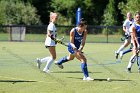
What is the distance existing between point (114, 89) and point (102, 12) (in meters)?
53.2

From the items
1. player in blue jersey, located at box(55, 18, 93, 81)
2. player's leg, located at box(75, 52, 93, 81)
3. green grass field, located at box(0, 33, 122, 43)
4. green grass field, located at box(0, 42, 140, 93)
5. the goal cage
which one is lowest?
green grass field, located at box(0, 33, 122, 43)

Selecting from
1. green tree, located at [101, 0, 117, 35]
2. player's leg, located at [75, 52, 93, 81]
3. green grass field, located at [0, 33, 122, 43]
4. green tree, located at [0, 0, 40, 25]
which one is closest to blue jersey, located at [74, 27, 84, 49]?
player's leg, located at [75, 52, 93, 81]

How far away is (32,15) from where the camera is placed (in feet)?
193

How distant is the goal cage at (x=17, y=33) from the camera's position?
39.4 meters

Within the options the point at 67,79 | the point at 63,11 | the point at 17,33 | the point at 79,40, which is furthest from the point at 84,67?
the point at 63,11

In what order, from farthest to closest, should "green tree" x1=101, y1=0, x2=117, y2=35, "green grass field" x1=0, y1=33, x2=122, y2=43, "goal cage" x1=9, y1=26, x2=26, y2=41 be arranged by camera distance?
"green tree" x1=101, y1=0, x2=117, y2=35
"green grass field" x1=0, y1=33, x2=122, y2=43
"goal cage" x1=9, y1=26, x2=26, y2=41

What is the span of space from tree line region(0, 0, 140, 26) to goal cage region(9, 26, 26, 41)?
15.7m

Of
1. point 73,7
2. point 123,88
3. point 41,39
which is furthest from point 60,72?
point 73,7

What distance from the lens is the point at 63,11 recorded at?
6644 centimetres

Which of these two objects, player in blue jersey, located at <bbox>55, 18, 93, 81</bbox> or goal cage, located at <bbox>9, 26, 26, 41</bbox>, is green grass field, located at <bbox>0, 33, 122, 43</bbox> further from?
player in blue jersey, located at <bbox>55, 18, 93, 81</bbox>

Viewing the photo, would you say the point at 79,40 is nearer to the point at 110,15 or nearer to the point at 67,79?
the point at 67,79

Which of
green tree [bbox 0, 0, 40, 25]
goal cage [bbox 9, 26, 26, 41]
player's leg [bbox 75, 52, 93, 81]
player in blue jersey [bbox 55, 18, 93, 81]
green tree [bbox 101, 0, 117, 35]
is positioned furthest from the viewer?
green tree [bbox 101, 0, 117, 35]

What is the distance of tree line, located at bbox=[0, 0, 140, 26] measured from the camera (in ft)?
189

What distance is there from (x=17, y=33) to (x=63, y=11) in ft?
89.4
